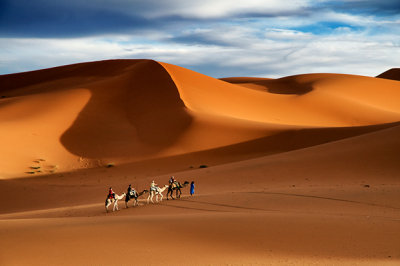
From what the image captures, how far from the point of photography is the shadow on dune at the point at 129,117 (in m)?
38.6

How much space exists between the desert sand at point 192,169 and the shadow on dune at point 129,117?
0.20m

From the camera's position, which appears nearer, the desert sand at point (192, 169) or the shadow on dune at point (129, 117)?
the desert sand at point (192, 169)

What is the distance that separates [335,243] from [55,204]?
16504 millimetres

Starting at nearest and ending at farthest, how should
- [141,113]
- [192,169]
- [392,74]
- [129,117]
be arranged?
[192,169] < [129,117] < [141,113] < [392,74]

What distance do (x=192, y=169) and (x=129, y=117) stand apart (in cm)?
1590

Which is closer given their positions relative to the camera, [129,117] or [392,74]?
[129,117]

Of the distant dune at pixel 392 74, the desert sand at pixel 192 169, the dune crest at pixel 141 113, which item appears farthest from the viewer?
the distant dune at pixel 392 74

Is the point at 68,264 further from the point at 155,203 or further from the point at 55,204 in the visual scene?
the point at 55,204

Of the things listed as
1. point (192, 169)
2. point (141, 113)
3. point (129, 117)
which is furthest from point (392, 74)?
point (192, 169)

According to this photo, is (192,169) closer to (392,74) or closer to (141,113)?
(141,113)

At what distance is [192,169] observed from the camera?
3072cm

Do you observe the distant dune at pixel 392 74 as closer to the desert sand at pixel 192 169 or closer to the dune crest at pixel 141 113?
the desert sand at pixel 192 169

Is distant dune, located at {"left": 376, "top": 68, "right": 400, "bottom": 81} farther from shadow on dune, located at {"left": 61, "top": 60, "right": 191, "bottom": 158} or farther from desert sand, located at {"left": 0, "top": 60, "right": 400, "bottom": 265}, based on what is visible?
shadow on dune, located at {"left": 61, "top": 60, "right": 191, "bottom": 158}

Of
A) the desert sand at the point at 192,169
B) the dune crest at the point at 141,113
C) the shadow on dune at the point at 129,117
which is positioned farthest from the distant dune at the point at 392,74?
the shadow on dune at the point at 129,117
